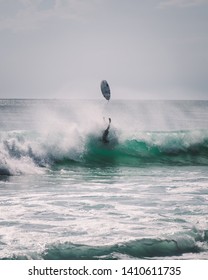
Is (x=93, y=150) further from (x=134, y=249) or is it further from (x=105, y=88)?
(x=134, y=249)

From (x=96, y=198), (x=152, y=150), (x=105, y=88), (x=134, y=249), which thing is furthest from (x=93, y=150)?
(x=134, y=249)

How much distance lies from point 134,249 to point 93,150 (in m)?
7.76

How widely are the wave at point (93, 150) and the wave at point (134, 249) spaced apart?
4.93 m

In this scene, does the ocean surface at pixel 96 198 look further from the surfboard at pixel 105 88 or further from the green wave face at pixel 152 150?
the surfboard at pixel 105 88

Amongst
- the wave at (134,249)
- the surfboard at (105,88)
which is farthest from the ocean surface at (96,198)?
the surfboard at (105,88)

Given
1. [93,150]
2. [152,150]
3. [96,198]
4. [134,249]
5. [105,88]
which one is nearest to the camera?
[134,249]

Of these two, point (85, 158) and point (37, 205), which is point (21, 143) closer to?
point (85, 158)

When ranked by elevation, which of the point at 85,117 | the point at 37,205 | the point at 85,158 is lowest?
the point at 37,205

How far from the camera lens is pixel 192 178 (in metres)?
8.79

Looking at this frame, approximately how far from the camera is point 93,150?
40.9 ft

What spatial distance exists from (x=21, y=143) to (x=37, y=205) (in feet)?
16.8

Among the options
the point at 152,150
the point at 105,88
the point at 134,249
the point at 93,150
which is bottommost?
the point at 134,249
